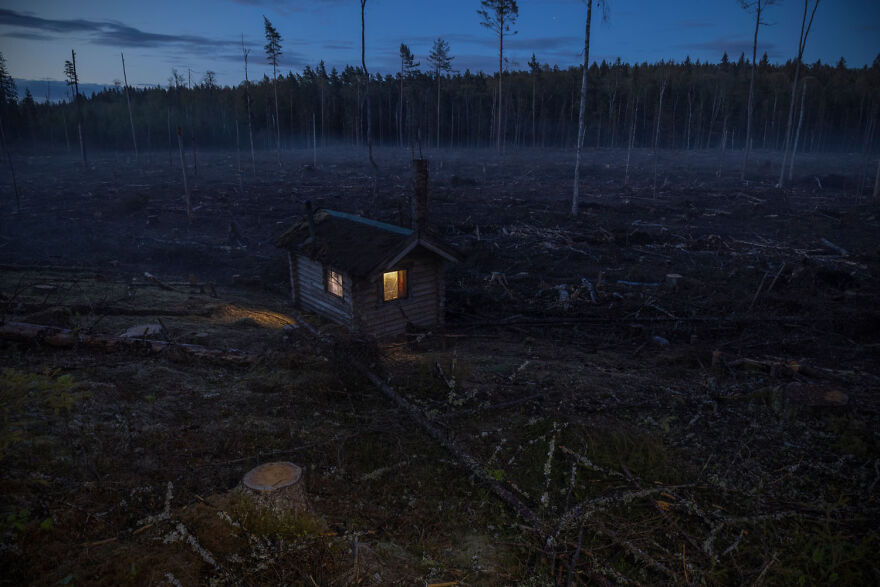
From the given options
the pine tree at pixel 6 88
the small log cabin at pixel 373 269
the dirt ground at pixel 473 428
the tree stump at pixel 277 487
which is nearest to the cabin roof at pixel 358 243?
the small log cabin at pixel 373 269

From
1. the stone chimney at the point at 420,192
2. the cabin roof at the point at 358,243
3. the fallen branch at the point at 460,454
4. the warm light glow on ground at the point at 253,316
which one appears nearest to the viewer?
the fallen branch at the point at 460,454

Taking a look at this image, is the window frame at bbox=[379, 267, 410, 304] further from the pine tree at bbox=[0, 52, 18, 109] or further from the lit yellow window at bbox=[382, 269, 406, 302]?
the pine tree at bbox=[0, 52, 18, 109]

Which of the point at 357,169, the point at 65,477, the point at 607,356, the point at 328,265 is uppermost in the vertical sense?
the point at 357,169

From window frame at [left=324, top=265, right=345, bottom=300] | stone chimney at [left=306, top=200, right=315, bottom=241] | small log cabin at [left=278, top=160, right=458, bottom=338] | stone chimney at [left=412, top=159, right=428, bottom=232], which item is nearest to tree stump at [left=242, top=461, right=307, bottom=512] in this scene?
small log cabin at [left=278, top=160, right=458, bottom=338]

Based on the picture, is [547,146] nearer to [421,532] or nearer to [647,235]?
[647,235]

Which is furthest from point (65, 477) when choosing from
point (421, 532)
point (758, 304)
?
point (758, 304)

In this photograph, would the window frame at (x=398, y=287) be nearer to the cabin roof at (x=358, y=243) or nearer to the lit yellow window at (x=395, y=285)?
the lit yellow window at (x=395, y=285)

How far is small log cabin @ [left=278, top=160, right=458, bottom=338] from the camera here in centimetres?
1345

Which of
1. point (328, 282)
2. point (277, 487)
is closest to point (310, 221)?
point (328, 282)

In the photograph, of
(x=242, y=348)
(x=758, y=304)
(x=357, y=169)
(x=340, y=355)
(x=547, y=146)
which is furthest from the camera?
(x=547, y=146)

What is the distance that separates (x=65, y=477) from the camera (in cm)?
598

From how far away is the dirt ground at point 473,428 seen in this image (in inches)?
206

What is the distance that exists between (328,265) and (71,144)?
312ft

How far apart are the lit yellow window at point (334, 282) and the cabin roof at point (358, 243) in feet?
2.44
